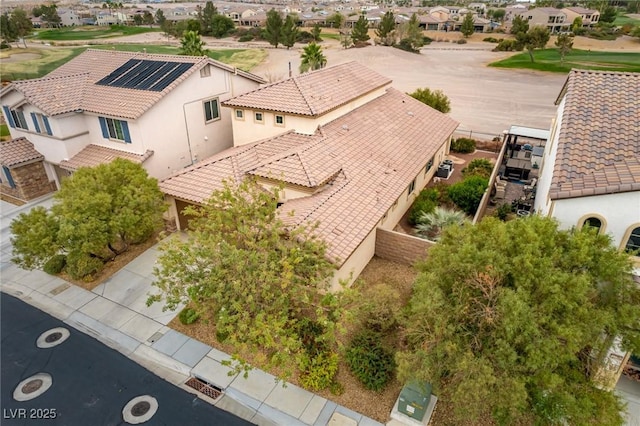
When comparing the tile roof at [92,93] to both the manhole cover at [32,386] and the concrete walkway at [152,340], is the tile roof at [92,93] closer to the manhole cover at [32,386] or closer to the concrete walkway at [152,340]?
the concrete walkway at [152,340]

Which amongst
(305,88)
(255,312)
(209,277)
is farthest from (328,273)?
(305,88)

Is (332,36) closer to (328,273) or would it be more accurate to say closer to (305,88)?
(305,88)

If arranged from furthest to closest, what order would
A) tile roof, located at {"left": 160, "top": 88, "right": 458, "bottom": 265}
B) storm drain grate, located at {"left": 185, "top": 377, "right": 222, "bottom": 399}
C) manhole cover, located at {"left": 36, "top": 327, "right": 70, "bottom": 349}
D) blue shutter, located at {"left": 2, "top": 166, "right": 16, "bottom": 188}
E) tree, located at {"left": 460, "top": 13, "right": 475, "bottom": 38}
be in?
tree, located at {"left": 460, "top": 13, "right": 475, "bottom": 38}, blue shutter, located at {"left": 2, "top": 166, "right": 16, "bottom": 188}, tile roof, located at {"left": 160, "top": 88, "right": 458, "bottom": 265}, manhole cover, located at {"left": 36, "top": 327, "right": 70, "bottom": 349}, storm drain grate, located at {"left": 185, "top": 377, "right": 222, "bottom": 399}

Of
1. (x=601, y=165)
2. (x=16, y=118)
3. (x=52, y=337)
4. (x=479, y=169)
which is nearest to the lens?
(x=601, y=165)

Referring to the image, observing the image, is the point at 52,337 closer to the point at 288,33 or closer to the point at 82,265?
the point at 82,265

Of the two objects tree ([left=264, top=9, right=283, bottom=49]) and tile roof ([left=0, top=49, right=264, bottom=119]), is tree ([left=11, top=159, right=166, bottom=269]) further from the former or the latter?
tree ([left=264, top=9, right=283, bottom=49])

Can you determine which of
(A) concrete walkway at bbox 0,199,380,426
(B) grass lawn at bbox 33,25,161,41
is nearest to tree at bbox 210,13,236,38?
(B) grass lawn at bbox 33,25,161,41

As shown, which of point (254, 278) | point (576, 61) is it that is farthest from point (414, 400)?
point (576, 61)
